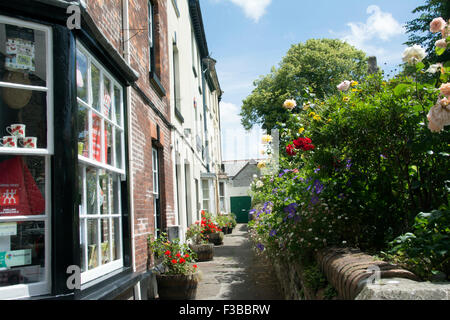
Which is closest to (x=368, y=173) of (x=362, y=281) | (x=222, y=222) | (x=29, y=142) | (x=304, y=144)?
(x=304, y=144)

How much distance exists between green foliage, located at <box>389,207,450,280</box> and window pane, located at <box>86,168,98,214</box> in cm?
269

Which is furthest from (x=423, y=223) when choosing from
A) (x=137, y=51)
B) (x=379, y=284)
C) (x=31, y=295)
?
(x=137, y=51)

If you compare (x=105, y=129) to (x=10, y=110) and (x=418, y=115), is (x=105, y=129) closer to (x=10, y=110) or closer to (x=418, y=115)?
(x=10, y=110)

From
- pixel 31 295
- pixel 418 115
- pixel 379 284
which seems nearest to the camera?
pixel 379 284

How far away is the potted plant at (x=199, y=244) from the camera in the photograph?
978 centimetres

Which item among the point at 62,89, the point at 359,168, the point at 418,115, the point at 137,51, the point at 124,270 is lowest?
the point at 124,270

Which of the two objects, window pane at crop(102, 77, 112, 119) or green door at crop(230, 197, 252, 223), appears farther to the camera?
green door at crop(230, 197, 252, 223)

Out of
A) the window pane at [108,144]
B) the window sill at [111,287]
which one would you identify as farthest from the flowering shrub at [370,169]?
the window pane at [108,144]

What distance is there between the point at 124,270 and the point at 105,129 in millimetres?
1646

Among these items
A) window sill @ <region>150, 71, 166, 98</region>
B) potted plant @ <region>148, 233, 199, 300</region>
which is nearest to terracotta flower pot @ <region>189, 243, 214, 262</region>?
potted plant @ <region>148, 233, 199, 300</region>

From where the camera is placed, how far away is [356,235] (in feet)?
12.0

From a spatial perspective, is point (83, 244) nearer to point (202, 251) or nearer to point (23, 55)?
point (23, 55)

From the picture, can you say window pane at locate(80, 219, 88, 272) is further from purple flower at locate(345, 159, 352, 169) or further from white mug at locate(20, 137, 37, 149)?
purple flower at locate(345, 159, 352, 169)

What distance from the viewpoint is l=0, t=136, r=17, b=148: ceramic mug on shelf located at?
269 centimetres
